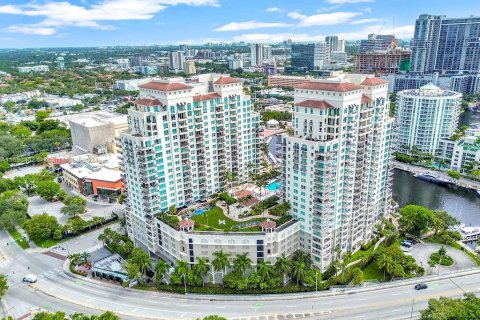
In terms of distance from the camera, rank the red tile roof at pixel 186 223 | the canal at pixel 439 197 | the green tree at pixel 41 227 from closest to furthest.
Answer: the red tile roof at pixel 186 223
the green tree at pixel 41 227
the canal at pixel 439 197

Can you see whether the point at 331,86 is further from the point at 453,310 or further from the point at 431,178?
the point at 431,178

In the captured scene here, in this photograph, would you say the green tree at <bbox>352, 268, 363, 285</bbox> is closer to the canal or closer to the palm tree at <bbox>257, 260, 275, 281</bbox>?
the palm tree at <bbox>257, 260, 275, 281</bbox>

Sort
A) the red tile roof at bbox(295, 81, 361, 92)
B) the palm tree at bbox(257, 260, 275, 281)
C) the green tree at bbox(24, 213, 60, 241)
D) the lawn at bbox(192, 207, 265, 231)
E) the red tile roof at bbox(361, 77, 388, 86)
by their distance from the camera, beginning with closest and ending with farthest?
the red tile roof at bbox(295, 81, 361, 92)
the palm tree at bbox(257, 260, 275, 281)
the lawn at bbox(192, 207, 265, 231)
the red tile roof at bbox(361, 77, 388, 86)
the green tree at bbox(24, 213, 60, 241)

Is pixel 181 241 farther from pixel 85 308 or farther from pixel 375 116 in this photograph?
pixel 375 116

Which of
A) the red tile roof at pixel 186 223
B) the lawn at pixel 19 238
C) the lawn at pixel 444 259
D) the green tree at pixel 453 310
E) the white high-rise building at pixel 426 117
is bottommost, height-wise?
the lawn at pixel 19 238

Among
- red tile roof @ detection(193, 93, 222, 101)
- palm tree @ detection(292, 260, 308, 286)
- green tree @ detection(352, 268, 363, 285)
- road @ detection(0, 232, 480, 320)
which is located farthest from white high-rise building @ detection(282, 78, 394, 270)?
red tile roof @ detection(193, 93, 222, 101)

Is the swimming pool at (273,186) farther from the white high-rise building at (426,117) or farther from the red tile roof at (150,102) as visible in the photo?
the white high-rise building at (426,117)

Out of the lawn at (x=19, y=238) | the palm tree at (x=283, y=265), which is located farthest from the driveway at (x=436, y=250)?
the lawn at (x=19, y=238)
